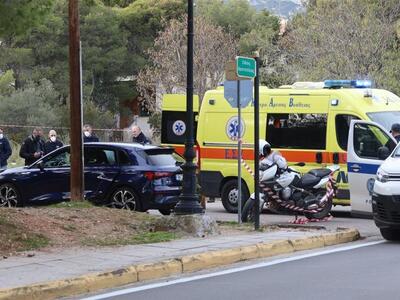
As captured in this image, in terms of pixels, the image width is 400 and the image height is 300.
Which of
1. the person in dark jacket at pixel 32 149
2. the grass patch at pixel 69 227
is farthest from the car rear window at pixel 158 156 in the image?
the person in dark jacket at pixel 32 149

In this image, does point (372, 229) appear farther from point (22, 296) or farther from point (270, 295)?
point (22, 296)

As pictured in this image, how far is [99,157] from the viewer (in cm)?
1573

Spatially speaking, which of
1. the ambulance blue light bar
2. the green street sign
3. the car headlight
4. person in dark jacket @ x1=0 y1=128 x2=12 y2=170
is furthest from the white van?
person in dark jacket @ x1=0 y1=128 x2=12 y2=170

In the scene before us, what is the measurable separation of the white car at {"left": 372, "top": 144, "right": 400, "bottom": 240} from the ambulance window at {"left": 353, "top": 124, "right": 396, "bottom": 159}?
260 cm

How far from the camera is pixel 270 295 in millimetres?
7902

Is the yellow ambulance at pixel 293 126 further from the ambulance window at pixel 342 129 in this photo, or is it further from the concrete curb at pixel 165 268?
the concrete curb at pixel 165 268

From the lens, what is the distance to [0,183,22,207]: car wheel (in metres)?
16.4

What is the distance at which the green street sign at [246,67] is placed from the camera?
12336 millimetres

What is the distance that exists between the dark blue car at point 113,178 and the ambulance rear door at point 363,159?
3.51 m

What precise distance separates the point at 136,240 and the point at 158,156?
4.49 meters

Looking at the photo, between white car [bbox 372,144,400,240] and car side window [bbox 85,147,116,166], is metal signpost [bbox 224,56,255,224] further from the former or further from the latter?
car side window [bbox 85,147,116,166]

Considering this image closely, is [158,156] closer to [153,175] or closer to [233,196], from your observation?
[153,175]

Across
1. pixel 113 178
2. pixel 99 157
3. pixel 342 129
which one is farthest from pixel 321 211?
pixel 99 157

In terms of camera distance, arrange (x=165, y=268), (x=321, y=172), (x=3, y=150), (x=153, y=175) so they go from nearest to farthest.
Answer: (x=165, y=268) → (x=321, y=172) → (x=153, y=175) → (x=3, y=150)
